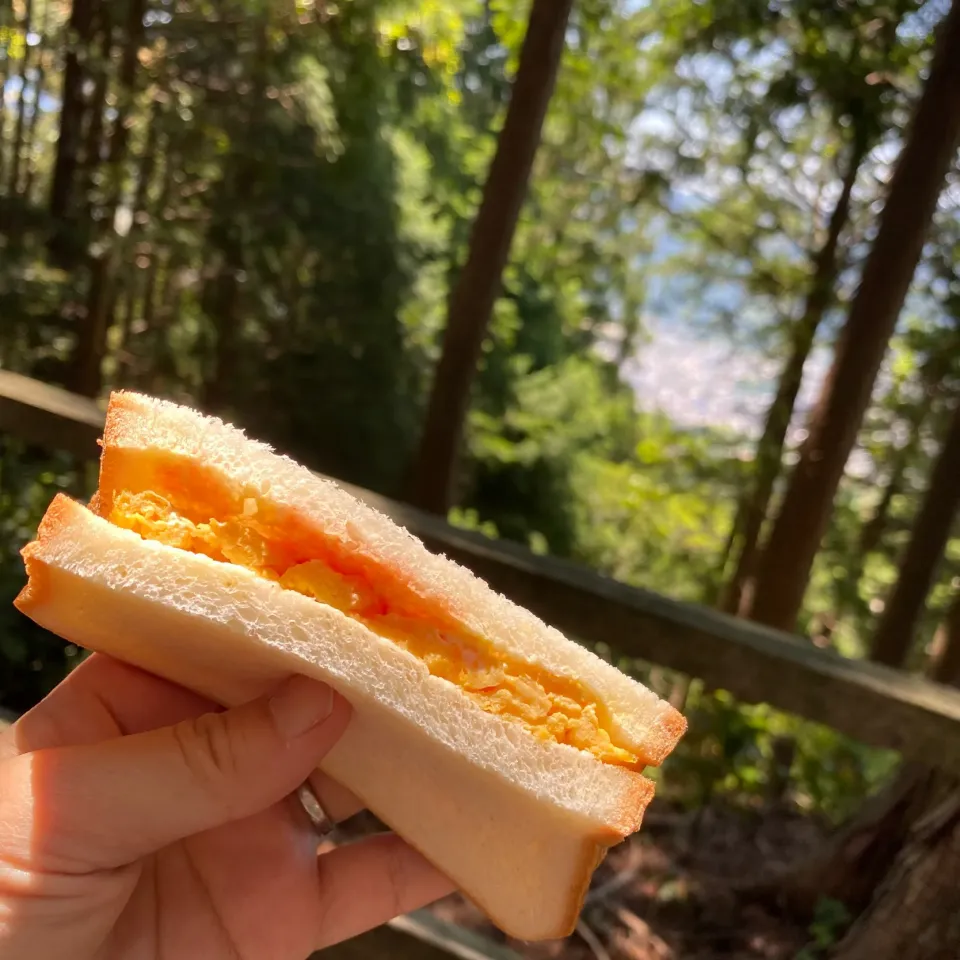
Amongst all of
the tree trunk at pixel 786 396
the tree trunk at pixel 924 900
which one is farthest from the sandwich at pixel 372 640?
the tree trunk at pixel 786 396

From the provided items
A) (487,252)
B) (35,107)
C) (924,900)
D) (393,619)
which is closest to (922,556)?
(487,252)

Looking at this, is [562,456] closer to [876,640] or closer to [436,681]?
[876,640]

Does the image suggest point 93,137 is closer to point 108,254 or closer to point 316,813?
point 108,254

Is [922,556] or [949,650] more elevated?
[922,556]

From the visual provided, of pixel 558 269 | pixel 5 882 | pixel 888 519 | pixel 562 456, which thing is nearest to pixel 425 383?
pixel 562 456

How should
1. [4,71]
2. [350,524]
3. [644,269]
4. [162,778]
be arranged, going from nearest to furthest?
[162,778]
[350,524]
[4,71]
[644,269]

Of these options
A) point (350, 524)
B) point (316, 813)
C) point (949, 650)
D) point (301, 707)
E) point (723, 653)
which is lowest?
point (949, 650)
